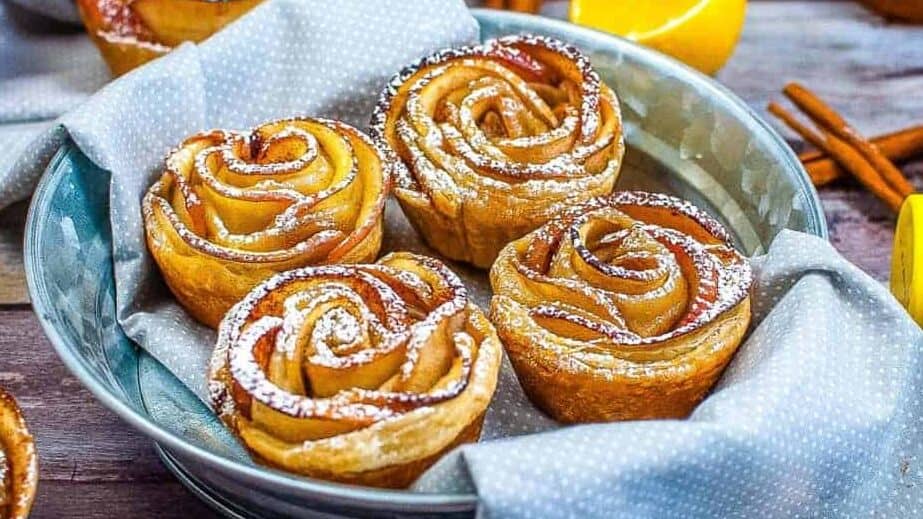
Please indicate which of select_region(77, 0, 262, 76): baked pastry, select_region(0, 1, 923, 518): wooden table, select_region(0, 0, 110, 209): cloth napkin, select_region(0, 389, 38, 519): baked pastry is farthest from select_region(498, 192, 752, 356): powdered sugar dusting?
select_region(0, 0, 110, 209): cloth napkin

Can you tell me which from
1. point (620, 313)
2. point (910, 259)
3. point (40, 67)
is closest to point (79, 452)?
point (620, 313)

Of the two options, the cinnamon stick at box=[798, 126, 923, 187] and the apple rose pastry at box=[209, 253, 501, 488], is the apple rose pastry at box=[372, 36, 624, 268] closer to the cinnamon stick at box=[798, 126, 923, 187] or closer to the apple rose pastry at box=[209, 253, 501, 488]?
the apple rose pastry at box=[209, 253, 501, 488]

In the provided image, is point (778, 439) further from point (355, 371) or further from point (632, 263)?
point (355, 371)

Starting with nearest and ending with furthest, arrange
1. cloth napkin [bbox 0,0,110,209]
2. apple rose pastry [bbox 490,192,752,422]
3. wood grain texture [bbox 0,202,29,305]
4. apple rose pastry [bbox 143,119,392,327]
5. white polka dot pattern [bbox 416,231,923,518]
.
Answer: white polka dot pattern [bbox 416,231,923,518] < apple rose pastry [bbox 490,192,752,422] < apple rose pastry [bbox 143,119,392,327] < wood grain texture [bbox 0,202,29,305] < cloth napkin [bbox 0,0,110,209]

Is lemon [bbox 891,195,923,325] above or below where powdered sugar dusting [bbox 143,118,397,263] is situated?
below

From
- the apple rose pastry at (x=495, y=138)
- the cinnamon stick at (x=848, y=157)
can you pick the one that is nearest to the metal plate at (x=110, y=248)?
the apple rose pastry at (x=495, y=138)

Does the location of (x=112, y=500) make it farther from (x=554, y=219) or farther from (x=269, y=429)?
(x=554, y=219)

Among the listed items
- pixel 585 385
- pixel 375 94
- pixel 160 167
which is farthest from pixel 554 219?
pixel 160 167
